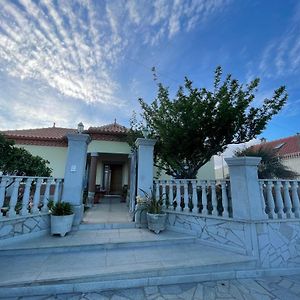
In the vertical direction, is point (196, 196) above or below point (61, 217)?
above

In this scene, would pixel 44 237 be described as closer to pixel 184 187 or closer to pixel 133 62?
pixel 184 187

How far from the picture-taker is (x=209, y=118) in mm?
5531

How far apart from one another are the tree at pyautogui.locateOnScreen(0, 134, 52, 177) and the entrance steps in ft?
6.54

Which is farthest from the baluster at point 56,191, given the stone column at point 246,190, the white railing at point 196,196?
the stone column at point 246,190

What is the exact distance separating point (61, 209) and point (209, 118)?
509 centimetres

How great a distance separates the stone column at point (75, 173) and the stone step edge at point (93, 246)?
3.59 ft

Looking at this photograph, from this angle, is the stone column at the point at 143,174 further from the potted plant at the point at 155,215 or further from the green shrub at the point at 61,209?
the green shrub at the point at 61,209

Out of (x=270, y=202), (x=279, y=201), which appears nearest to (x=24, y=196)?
(x=270, y=202)

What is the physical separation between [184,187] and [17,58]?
20.3 feet

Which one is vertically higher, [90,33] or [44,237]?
[90,33]

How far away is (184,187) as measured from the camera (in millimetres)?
4785

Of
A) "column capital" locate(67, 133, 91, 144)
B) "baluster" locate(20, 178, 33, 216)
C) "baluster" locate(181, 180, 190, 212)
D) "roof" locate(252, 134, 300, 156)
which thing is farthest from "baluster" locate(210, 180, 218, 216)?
"roof" locate(252, 134, 300, 156)

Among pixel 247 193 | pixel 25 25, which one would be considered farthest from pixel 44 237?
pixel 25 25

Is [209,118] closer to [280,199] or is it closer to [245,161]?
[245,161]
